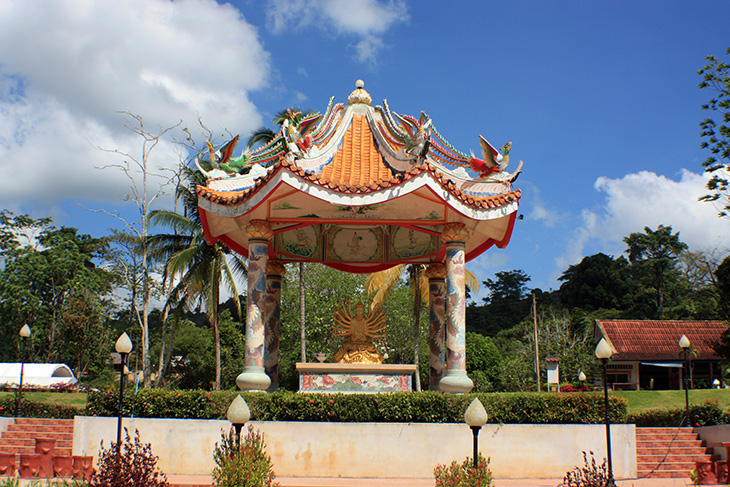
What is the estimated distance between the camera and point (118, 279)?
3634cm

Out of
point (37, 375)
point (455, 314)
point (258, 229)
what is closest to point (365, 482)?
point (455, 314)

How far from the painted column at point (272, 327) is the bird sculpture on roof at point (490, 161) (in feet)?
19.8

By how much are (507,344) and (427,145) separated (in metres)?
37.9

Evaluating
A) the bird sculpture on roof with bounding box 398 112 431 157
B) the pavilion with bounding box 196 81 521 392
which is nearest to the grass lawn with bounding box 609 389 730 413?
the pavilion with bounding box 196 81 521 392

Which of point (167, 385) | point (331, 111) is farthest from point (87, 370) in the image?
point (331, 111)

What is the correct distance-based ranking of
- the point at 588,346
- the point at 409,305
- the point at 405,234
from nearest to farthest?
the point at 405,234 < the point at 409,305 < the point at 588,346

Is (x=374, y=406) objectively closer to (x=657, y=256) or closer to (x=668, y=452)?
(x=668, y=452)

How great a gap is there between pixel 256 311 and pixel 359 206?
10.8ft

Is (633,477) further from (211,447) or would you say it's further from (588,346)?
(588,346)

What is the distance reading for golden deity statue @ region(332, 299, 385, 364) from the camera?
15.0 metres

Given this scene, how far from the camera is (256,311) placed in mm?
13391

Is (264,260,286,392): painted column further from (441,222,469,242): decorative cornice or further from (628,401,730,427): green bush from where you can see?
(628,401,730,427): green bush

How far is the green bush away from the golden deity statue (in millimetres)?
9272

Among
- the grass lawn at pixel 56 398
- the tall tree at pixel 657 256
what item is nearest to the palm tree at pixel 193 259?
the grass lawn at pixel 56 398
